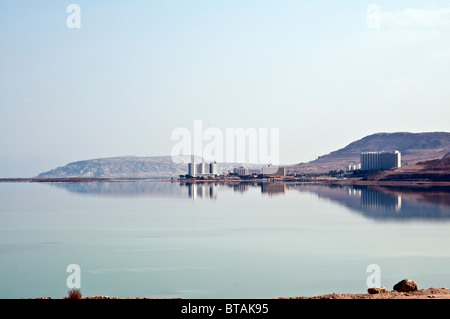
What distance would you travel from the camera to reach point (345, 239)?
2641 centimetres

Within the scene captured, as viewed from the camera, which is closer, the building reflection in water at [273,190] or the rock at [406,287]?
the rock at [406,287]

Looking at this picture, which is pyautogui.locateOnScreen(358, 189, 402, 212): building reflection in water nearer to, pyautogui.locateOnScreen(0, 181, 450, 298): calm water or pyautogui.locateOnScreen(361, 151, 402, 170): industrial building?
pyautogui.locateOnScreen(0, 181, 450, 298): calm water

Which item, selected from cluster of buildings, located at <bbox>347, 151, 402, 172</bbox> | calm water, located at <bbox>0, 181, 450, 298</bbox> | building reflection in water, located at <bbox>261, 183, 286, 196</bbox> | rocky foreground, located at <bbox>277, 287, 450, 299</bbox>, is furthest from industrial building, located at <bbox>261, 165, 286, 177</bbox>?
rocky foreground, located at <bbox>277, 287, 450, 299</bbox>

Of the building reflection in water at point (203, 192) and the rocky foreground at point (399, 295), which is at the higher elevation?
the rocky foreground at point (399, 295)

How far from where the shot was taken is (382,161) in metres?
168

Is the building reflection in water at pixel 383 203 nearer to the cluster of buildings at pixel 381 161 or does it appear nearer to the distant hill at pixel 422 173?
the distant hill at pixel 422 173

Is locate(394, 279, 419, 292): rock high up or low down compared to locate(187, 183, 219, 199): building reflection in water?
up

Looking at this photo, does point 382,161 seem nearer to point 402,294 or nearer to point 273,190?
point 273,190

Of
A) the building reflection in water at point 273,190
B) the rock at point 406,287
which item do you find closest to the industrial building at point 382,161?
the building reflection in water at point 273,190

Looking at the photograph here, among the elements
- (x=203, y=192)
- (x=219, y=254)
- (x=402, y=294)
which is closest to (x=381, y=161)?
(x=203, y=192)

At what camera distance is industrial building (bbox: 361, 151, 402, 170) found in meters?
166

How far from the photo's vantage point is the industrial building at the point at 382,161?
6531 inches

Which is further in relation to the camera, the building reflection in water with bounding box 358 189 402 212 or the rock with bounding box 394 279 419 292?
the building reflection in water with bounding box 358 189 402 212
